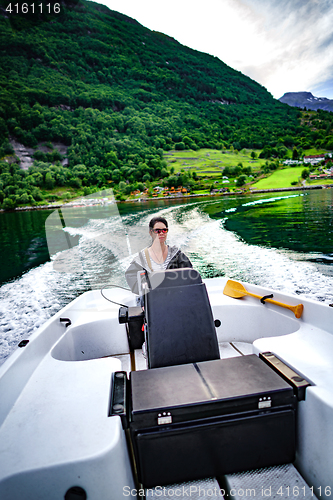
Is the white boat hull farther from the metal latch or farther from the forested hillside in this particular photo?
the forested hillside

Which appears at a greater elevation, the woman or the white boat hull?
the woman

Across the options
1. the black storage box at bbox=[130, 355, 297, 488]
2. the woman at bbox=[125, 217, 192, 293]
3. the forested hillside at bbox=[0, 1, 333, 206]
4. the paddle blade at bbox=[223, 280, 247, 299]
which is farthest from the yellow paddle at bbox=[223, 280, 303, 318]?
the forested hillside at bbox=[0, 1, 333, 206]

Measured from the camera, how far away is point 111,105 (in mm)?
83562

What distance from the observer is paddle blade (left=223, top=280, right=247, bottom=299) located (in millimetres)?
2451

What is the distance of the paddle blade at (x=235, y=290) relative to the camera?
245 centimetres

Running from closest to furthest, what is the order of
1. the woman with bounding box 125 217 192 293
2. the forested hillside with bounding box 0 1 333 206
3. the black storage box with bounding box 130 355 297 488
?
the black storage box with bounding box 130 355 297 488 < the woman with bounding box 125 217 192 293 < the forested hillside with bounding box 0 1 333 206

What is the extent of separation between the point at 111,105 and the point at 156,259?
313ft

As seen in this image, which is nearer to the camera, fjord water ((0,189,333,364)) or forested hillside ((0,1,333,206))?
fjord water ((0,189,333,364))

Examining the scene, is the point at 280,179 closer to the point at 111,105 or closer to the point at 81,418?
the point at 81,418

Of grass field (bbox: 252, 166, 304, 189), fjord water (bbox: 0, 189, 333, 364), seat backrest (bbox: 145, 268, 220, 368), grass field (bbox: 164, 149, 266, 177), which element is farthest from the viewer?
grass field (bbox: 164, 149, 266, 177)

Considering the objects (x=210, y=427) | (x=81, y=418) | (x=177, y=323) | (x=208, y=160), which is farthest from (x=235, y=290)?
(x=208, y=160)

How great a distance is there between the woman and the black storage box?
1100mm

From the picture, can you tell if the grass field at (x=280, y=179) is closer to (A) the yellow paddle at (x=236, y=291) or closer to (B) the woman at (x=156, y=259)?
(A) the yellow paddle at (x=236, y=291)

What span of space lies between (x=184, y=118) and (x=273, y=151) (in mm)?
28700
